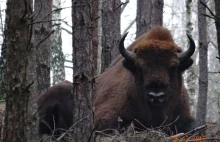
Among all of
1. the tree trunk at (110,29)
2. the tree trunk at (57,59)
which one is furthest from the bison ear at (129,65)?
the tree trunk at (57,59)

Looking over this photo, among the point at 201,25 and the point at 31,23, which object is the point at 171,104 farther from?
the point at 31,23

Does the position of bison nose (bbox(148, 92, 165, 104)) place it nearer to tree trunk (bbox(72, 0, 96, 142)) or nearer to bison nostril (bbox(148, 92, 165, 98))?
bison nostril (bbox(148, 92, 165, 98))

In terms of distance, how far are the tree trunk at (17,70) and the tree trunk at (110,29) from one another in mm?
8151

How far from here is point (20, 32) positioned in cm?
524

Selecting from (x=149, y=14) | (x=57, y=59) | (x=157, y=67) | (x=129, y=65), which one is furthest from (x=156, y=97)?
(x=57, y=59)

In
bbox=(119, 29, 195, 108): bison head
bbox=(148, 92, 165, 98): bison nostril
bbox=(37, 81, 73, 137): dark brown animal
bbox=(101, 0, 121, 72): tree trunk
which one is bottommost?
bbox=(37, 81, 73, 137): dark brown animal

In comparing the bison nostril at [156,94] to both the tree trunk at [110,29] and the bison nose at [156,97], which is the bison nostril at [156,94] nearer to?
the bison nose at [156,97]

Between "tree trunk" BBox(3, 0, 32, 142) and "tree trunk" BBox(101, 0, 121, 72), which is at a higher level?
"tree trunk" BBox(101, 0, 121, 72)

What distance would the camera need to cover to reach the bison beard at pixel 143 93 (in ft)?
30.1

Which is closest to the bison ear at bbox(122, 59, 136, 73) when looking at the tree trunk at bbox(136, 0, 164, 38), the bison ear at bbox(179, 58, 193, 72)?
the bison ear at bbox(179, 58, 193, 72)

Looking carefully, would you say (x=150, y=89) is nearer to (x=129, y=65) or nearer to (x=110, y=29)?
(x=129, y=65)

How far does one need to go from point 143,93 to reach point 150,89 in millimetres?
419

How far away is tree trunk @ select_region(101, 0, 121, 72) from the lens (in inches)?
528

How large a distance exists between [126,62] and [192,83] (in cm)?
1401
